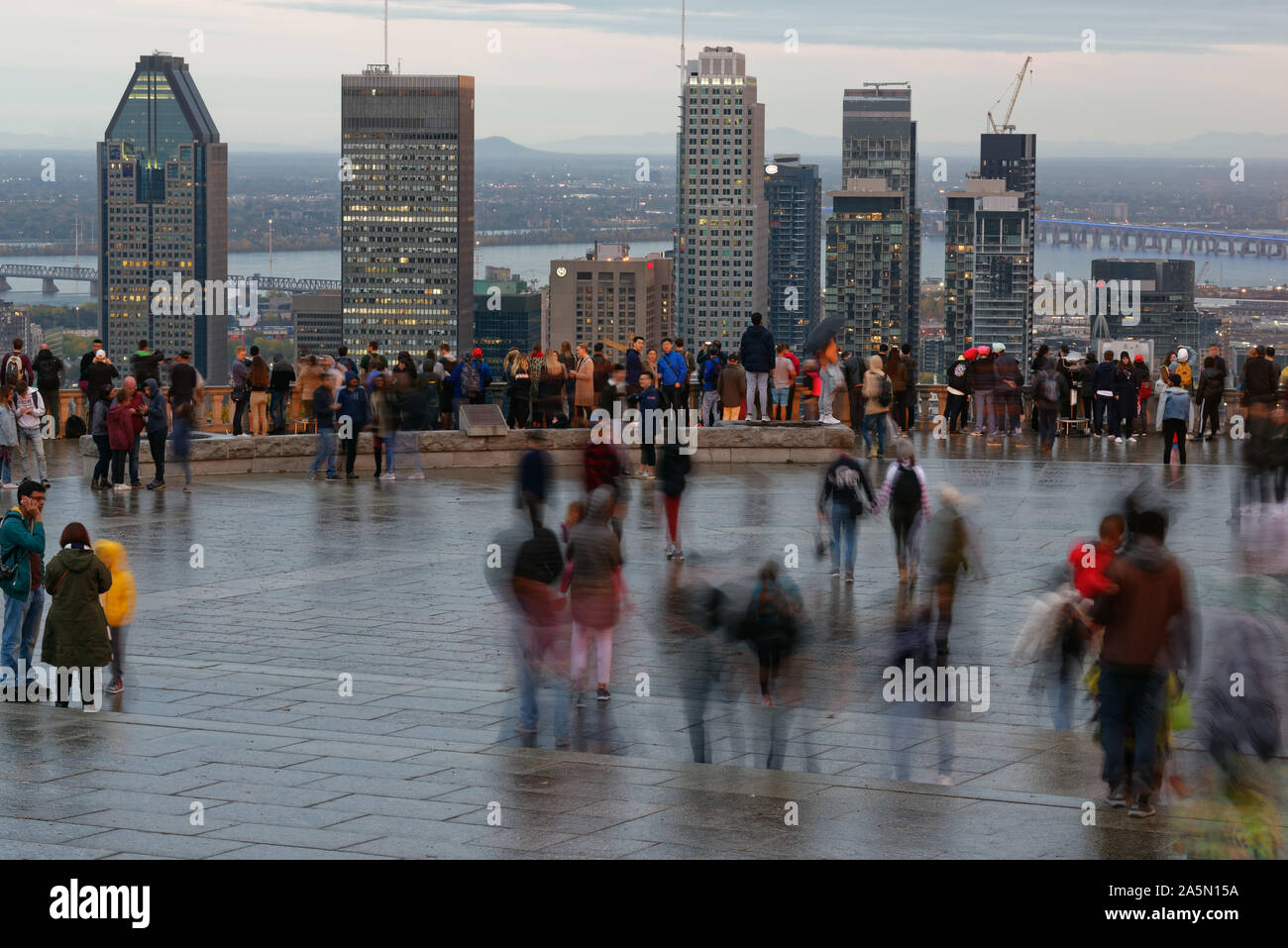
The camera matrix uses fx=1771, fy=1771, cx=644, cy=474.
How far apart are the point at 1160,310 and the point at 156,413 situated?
39.3 m

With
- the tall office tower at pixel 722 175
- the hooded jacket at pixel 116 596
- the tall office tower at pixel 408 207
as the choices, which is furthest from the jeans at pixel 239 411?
the tall office tower at pixel 722 175

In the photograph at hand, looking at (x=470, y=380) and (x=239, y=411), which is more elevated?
(x=470, y=380)

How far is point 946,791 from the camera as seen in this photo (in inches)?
352

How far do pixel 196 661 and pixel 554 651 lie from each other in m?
3.34

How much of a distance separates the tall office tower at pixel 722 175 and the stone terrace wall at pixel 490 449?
122 metres

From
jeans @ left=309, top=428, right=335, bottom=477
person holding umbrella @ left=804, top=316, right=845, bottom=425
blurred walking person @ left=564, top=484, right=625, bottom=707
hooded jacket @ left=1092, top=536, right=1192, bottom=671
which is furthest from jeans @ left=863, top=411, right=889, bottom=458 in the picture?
hooded jacket @ left=1092, top=536, right=1192, bottom=671

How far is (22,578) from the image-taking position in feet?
38.2

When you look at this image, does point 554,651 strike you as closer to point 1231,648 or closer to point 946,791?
point 946,791

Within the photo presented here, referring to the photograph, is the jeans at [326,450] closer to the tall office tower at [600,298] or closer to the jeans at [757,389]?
the jeans at [757,389]

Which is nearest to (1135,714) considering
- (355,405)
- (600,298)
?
(355,405)

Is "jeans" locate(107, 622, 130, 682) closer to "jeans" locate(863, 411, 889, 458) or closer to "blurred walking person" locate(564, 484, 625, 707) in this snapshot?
"blurred walking person" locate(564, 484, 625, 707)

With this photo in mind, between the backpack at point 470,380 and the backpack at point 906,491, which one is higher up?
the backpack at point 470,380

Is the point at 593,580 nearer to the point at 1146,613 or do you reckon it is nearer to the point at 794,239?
the point at 1146,613

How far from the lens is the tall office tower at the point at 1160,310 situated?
47997mm
